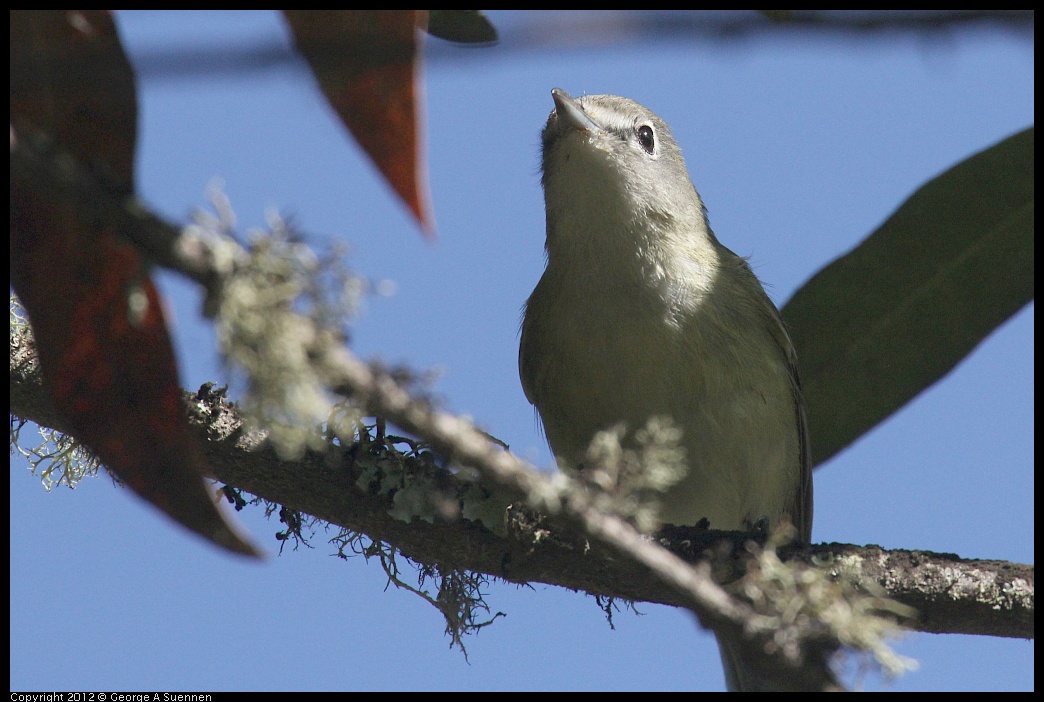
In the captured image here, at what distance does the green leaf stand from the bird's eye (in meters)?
1.91

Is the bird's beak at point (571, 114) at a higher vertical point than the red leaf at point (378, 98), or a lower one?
lower

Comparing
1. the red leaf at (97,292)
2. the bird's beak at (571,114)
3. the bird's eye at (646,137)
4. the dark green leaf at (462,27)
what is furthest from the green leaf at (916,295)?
the red leaf at (97,292)

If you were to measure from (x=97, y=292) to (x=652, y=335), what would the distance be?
3.07 m

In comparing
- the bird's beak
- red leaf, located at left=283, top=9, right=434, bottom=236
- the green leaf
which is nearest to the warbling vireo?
the bird's beak

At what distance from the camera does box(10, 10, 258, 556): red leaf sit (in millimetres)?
1286

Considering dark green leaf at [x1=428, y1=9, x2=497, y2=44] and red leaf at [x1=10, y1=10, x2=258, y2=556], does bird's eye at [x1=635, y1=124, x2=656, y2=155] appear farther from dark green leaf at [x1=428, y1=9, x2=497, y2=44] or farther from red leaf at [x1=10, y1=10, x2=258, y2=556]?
red leaf at [x1=10, y1=10, x2=258, y2=556]

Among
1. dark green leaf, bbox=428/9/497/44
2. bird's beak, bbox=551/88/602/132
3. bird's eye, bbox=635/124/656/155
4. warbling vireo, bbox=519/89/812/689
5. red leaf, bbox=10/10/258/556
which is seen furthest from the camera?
bird's eye, bbox=635/124/656/155

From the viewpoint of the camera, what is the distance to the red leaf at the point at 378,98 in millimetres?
1303

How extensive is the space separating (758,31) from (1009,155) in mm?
2076

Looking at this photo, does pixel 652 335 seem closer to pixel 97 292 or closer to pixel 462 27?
pixel 462 27

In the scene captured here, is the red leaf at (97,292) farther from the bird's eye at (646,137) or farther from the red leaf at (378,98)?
the bird's eye at (646,137)

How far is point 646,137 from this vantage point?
494cm

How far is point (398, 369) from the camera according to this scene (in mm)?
1306

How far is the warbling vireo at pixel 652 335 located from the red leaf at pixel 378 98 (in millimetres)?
2937
